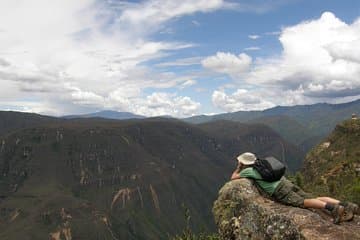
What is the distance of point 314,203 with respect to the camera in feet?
48.3

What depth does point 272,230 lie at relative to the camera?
13.5 metres

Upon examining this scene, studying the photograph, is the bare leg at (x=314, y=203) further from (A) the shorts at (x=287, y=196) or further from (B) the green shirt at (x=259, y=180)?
(B) the green shirt at (x=259, y=180)

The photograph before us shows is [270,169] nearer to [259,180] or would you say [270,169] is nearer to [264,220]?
[259,180]

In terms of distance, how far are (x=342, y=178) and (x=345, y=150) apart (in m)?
72.3

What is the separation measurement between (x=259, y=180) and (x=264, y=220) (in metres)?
1.95

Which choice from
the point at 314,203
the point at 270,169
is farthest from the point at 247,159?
the point at 314,203

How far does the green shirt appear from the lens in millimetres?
15242

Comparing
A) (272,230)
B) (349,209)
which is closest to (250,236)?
(272,230)

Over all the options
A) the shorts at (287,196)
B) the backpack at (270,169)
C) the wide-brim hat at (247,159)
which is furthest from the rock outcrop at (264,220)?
the wide-brim hat at (247,159)

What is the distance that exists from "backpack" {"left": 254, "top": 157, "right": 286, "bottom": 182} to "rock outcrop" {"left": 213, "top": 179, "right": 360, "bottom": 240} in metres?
0.56

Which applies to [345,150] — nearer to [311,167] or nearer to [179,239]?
[311,167]

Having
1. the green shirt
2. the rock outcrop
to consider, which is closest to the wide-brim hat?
the green shirt

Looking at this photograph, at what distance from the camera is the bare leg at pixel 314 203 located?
47.5 ft

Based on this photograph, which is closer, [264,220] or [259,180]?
[264,220]
